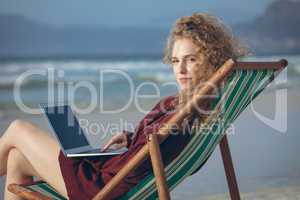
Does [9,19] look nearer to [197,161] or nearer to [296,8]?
[296,8]

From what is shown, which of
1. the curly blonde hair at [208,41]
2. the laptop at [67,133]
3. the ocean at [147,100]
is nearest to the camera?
the curly blonde hair at [208,41]

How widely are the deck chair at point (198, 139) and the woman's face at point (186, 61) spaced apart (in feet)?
0.55

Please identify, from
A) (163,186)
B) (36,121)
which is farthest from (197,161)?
(36,121)

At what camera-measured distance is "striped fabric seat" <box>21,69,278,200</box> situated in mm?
1998

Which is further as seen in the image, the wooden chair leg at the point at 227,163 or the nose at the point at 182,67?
the wooden chair leg at the point at 227,163

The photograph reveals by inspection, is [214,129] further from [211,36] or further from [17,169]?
[17,169]

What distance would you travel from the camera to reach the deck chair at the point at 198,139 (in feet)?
6.19

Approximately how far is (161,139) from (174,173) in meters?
0.23

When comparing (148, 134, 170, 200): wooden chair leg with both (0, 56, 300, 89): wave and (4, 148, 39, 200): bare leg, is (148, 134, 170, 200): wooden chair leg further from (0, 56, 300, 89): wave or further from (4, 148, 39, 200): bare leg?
(0, 56, 300, 89): wave

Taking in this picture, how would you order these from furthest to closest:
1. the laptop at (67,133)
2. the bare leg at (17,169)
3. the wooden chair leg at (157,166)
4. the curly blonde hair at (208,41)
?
the bare leg at (17,169)
the laptop at (67,133)
the curly blonde hair at (208,41)
the wooden chair leg at (157,166)

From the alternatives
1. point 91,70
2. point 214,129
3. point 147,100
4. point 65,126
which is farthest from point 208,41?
point 91,70

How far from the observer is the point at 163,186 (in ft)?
6.19

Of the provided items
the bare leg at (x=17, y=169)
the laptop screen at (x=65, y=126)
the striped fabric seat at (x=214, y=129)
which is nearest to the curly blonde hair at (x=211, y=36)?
the striped fabric seat at (x=214, y=129)

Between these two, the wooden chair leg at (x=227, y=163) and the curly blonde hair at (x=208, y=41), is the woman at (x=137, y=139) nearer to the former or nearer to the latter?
the curly blonde hair at (x=208, y=41)
